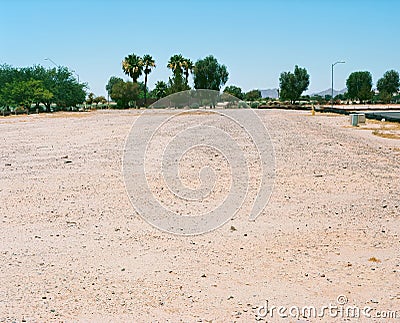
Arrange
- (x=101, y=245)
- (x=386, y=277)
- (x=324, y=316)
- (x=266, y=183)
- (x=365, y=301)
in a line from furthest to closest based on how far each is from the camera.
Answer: (x=266, y=183), (x=101, y=245), (x=386, y=277), (x=365, y=301), (x=324, y=316)

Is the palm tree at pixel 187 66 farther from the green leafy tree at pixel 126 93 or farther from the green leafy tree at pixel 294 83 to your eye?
the green leafy tree at pixel 294 83

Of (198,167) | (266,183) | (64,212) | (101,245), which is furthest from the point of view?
(198,167)

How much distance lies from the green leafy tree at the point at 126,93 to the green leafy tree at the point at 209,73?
9998 millimetres

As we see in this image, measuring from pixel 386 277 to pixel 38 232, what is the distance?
5252 millimetres

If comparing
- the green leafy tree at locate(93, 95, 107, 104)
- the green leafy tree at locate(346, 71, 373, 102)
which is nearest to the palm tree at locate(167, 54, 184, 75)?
the green leafy tree at locate(93, 95, 107, 104)

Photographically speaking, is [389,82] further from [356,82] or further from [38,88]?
[38,88]

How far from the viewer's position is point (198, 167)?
1559 centimetres

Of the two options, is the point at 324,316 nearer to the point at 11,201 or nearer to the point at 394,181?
the point at 11,201

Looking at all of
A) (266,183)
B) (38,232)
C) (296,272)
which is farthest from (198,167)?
(296,272)

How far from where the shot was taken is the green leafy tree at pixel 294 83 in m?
125

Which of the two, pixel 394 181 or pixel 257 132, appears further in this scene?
pixel 257 132

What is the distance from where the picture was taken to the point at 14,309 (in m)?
5.93

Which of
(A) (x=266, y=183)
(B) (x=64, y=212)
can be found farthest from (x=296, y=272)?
(A) (x=266, y=183)

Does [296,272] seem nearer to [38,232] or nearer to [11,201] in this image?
[38,232]
